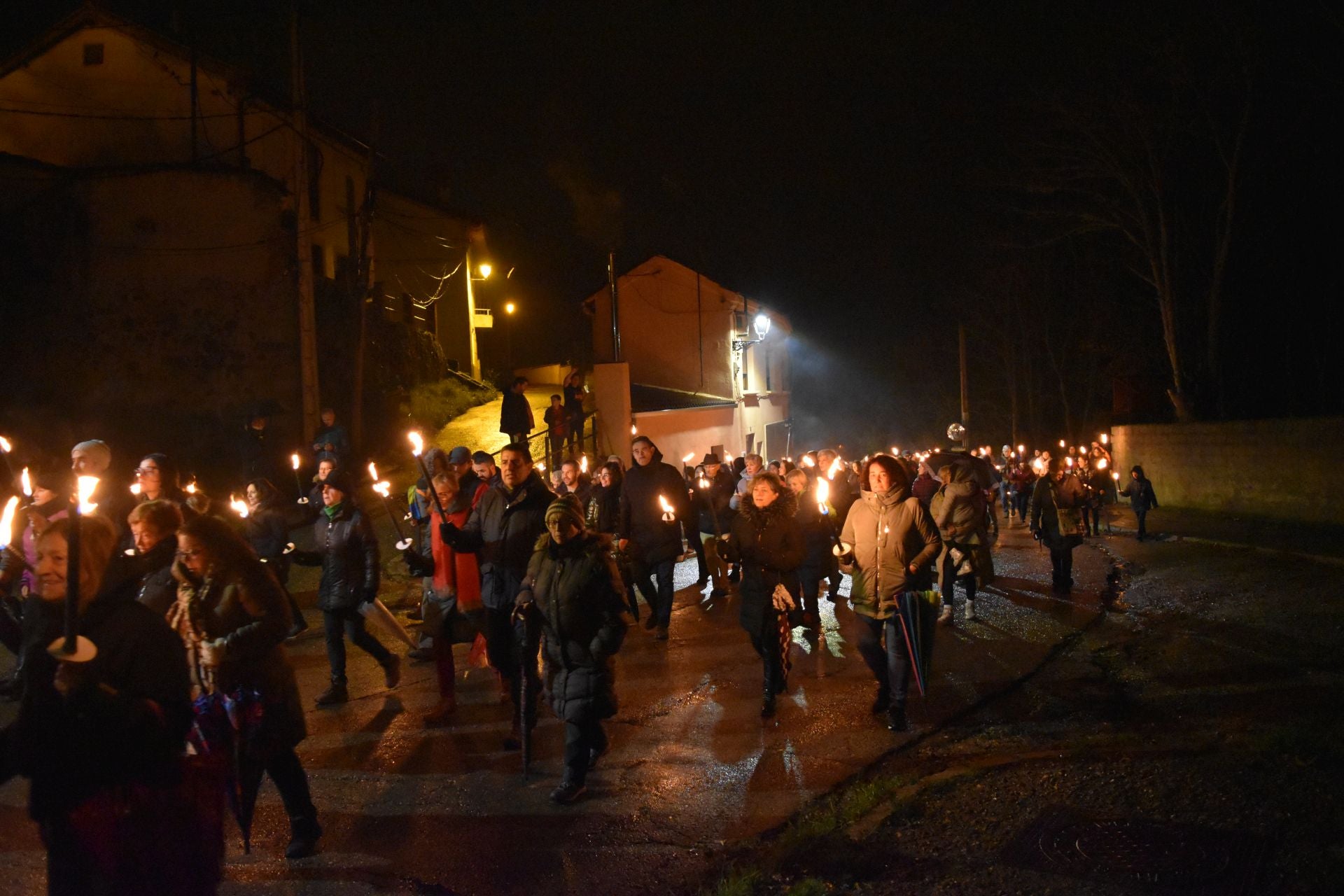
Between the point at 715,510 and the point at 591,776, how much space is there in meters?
7.31

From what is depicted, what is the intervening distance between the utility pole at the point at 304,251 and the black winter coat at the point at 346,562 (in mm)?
9932

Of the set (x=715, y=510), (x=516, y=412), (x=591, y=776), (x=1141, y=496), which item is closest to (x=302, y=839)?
(x=591, y=776)

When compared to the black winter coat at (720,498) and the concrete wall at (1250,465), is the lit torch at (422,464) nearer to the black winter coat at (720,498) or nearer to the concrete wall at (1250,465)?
the black winter coat at (720,498)

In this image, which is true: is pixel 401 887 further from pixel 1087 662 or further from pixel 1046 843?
pixel 1087 662

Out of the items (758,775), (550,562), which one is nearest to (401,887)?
(550,562)

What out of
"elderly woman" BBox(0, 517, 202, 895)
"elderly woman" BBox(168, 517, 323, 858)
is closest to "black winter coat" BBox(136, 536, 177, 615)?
"elderly woman" BBox(168, 517, 323, 858)

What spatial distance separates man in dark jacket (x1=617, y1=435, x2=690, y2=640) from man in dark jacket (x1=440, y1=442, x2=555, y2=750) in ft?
8.48

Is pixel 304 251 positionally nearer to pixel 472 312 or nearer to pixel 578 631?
pixel 578 631

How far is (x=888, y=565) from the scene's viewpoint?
6734 millimetres

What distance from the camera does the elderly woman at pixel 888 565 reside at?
6.61 metres

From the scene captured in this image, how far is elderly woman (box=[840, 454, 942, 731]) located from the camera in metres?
6.61

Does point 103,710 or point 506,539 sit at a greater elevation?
point 506,539

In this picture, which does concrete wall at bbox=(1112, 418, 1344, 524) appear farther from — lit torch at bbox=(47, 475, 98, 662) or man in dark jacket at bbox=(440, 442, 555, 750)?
lit torch at bbox=(47, 475, 98, 662)

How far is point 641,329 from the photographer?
38562 millimetres
